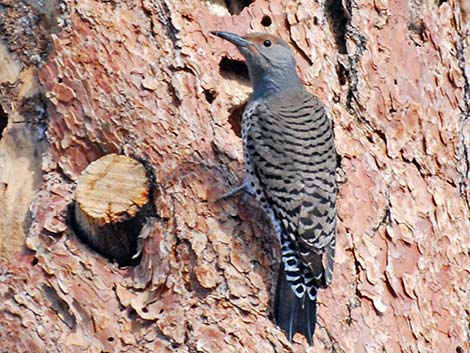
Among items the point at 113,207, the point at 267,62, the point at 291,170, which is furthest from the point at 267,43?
the point at 113,207

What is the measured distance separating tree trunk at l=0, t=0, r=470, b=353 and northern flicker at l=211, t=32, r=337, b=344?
70 millimetres

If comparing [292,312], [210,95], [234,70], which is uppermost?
[210,95]

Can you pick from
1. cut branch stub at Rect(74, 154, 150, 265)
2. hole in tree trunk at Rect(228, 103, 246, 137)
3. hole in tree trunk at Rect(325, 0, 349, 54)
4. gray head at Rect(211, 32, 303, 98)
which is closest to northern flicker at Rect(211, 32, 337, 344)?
gray head at Rect(211, 32, 303, 98)

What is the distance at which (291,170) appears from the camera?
4.66 m

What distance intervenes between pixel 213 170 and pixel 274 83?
0.67 meters

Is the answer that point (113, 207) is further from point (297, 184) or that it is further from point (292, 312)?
point (292, 312)

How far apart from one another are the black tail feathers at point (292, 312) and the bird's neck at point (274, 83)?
104 cm

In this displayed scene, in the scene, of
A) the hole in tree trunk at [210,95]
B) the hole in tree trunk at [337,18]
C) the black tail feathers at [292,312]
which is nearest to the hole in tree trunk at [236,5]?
the hole in tree trunk at [337,18]

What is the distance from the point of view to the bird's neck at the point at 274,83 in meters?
4.93

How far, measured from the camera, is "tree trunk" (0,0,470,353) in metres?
4.28

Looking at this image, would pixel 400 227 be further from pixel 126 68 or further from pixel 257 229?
pixel 126 68

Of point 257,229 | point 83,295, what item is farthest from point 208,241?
point 83,295

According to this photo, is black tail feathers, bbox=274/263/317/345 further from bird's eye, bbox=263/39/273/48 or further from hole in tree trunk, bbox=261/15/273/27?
hole in tree trunk, bbox=261/15/273/27

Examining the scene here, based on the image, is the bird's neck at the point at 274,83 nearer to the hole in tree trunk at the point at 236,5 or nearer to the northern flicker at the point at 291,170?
the northern flicker at the point at 291,170
